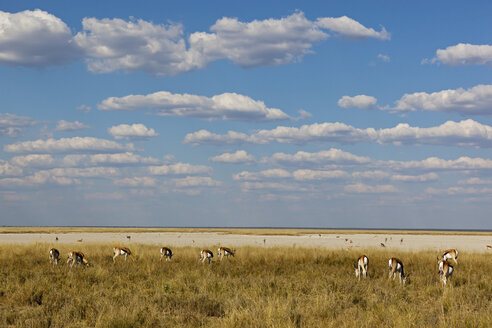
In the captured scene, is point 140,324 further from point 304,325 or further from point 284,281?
Answer: point 284,281

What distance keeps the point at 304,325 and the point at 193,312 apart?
2847 mm

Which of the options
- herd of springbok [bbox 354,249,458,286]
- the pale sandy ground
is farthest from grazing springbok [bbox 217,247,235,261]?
the pale sandy ground

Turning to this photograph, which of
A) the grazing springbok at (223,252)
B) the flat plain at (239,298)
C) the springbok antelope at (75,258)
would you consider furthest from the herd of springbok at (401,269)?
the springbok antelope at (75,258)

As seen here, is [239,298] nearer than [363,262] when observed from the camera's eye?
Yes

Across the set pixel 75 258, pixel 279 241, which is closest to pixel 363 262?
pixel 75 258

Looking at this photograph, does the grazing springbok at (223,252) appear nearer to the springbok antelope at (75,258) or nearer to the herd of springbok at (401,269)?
the springbok antelope at (75,258)

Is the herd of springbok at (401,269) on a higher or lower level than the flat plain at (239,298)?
higher

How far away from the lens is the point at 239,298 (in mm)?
12484

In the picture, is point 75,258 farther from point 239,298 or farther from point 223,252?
point 239,298

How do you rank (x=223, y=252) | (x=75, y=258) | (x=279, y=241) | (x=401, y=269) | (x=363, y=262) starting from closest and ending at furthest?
(x=401, y=269) → (x=363, y=262) → (x=75, y=258) → (x=223, y=252) → (x=279, y=241)

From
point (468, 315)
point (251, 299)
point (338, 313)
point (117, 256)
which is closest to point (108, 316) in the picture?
point (251, 299)

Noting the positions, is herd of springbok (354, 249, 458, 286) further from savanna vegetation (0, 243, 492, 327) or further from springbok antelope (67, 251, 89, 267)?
springbok antelope (67, 251, 89, 267)

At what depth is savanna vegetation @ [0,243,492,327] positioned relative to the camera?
1002 cm

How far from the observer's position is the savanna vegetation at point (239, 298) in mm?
10016
